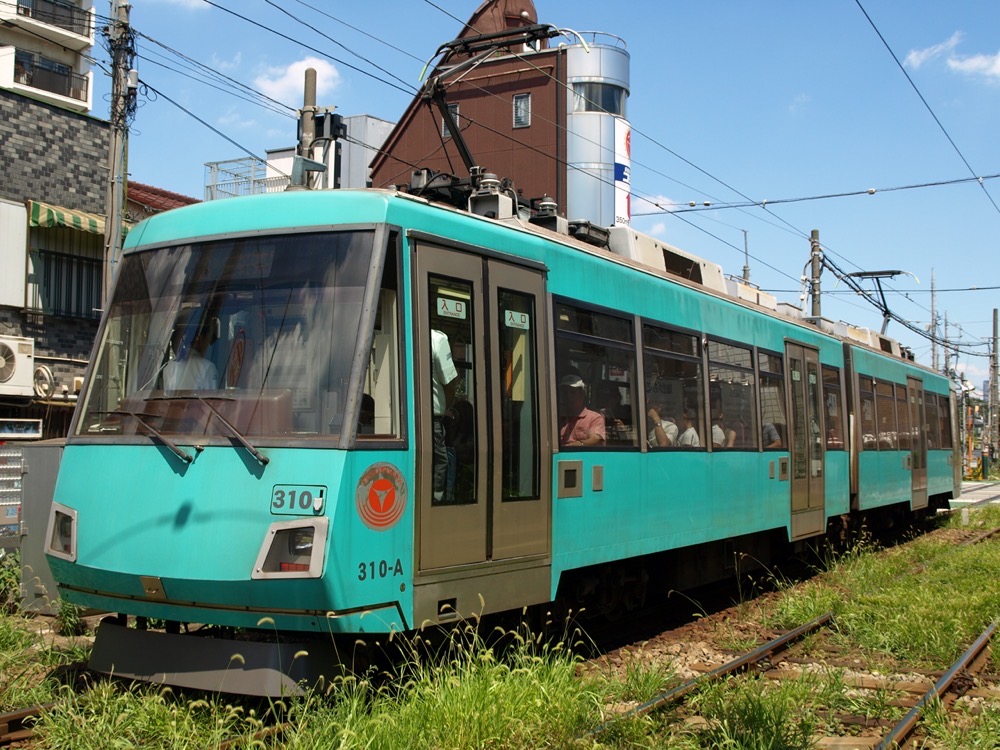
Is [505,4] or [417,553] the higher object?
[505,4]

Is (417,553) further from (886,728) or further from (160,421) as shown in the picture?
(886,728)

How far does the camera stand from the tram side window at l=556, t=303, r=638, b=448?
24.2 feet

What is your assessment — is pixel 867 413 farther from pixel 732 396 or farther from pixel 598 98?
pixel 598 98

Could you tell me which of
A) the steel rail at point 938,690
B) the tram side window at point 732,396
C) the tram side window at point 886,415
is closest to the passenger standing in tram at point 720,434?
the tram side window at point 732,396

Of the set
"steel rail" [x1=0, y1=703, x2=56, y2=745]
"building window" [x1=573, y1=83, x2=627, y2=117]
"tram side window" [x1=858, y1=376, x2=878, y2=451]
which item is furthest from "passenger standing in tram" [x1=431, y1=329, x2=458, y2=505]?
"building window" [x1=573, y1=83, x2=627, y2=117]

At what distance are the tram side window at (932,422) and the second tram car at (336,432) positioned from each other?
1340cm

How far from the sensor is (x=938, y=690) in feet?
21.8

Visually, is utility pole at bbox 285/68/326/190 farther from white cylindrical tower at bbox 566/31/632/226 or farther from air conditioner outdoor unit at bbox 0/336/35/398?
white cylindrical tower at bbox 566/31/632/226

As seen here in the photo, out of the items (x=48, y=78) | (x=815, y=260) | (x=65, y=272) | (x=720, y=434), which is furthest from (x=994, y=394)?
(x=720, y=434)

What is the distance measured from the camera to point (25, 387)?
1728 centimetres

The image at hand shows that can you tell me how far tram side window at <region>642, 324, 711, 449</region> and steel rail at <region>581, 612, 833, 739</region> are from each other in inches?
69.0

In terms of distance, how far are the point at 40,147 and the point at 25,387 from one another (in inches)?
177

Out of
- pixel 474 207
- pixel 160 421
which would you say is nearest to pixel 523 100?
pixel 474 207

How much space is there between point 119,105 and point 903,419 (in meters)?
12.9
